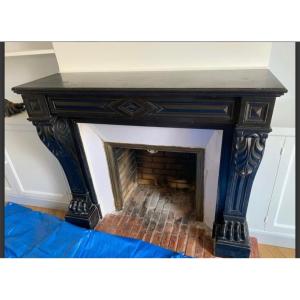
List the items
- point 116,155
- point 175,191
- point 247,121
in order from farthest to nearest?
point 175,191 → point 116,155 → point 247,121

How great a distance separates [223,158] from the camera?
1.23m

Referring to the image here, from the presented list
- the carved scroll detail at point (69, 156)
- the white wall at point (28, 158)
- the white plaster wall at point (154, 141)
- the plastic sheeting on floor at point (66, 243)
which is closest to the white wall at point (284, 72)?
the white plaster wall at point (154, 141)

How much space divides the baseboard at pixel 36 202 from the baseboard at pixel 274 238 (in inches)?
62.8

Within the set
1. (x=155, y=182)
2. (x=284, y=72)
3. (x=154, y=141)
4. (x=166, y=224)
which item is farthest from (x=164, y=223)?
(x=284, y=72)

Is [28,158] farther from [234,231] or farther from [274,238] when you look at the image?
[274,238]

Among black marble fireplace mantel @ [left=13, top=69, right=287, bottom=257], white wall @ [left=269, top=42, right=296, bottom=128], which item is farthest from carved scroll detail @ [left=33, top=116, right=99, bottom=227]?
white wall @ [left=269, top=42, right=296, bottom=128]

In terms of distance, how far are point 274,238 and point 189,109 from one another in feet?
3.94

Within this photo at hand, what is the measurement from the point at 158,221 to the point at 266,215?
0.79m

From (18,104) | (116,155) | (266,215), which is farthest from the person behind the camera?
(18,104)

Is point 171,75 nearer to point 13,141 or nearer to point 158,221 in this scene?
point 158,221

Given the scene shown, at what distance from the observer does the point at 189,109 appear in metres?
1.07

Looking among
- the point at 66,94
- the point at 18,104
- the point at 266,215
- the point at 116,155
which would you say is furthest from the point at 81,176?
the point at 266,215

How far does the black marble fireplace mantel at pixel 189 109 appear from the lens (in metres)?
1.00

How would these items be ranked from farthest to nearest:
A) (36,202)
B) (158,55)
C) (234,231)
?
(36,202), (234,231), (158,55)
